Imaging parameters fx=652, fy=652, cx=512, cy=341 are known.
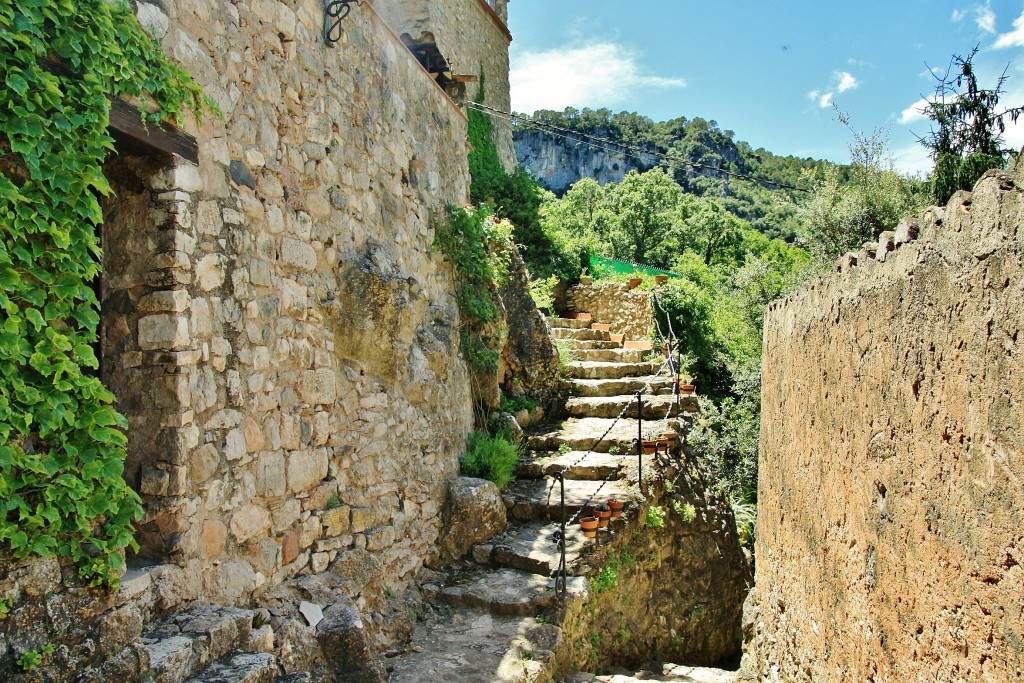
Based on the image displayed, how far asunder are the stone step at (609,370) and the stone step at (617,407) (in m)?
0.72

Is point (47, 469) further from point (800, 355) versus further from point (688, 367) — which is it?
point (688, 367)

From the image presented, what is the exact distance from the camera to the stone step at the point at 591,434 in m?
7.96

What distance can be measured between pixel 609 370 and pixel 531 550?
451 cm

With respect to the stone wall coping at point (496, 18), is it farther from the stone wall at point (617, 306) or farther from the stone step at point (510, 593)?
the stone step at point (510, 593)

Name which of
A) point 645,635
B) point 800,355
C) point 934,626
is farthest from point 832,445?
point 645,635

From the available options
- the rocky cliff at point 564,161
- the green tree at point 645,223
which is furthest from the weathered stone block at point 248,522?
the rocky cliff at point 564,161

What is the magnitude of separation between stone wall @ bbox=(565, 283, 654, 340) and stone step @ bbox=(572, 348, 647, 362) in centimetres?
186

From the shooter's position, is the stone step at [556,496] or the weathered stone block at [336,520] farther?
the stone step at [556,496]

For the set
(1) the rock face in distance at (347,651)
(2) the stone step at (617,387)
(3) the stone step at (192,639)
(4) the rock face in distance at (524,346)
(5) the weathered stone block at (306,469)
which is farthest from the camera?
(2) the stone step at (617,387)

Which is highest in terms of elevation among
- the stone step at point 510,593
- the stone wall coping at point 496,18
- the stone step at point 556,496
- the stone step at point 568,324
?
the stone wall coping at point 496,18

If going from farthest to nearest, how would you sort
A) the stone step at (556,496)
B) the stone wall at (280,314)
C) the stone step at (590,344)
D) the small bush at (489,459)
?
the stone step at (590,344), the stone step at (556,496), the small bush at (489,459), the stone wall at (280,314)

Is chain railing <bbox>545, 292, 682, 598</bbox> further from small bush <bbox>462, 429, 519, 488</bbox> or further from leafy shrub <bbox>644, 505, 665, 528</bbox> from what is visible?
small bush <bbox>462, 429, 519, 488</bbox>

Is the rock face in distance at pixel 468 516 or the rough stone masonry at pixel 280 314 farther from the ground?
the rough stone masonry at pixel 280 314

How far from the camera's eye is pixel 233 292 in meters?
3.57
